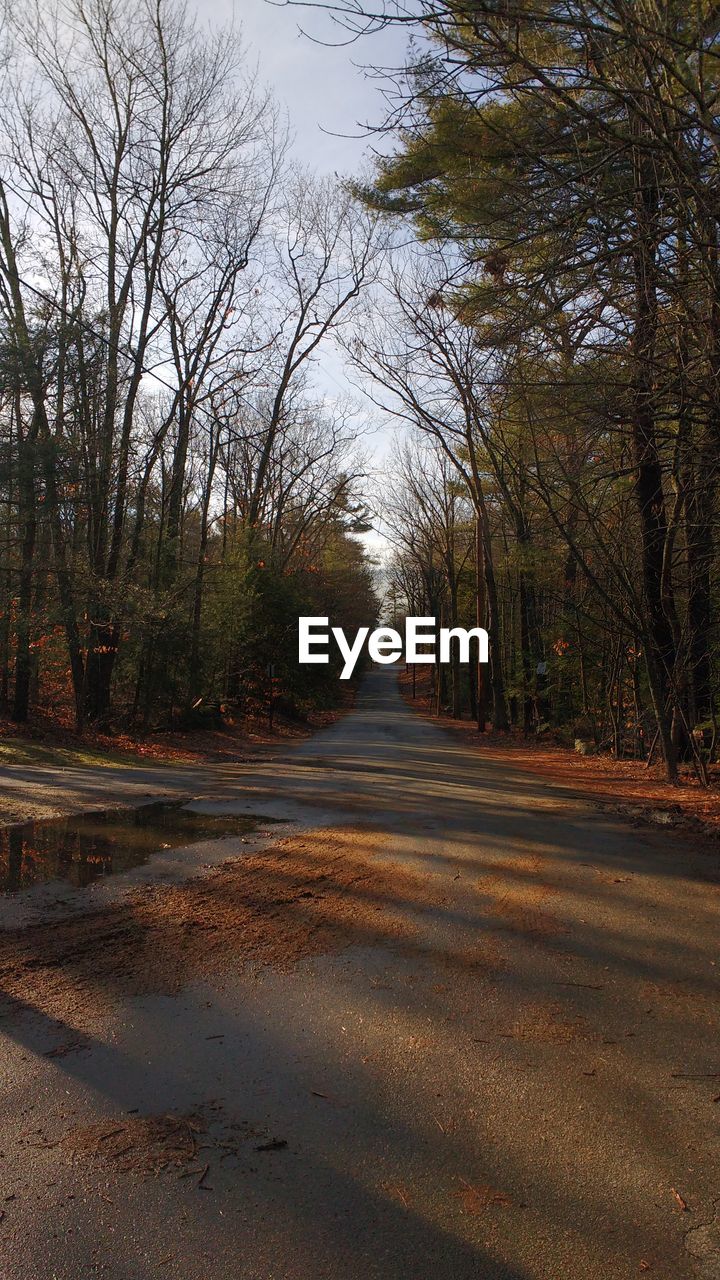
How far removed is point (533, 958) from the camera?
4.94 metres

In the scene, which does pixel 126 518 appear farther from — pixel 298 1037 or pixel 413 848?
pixel 298 1037

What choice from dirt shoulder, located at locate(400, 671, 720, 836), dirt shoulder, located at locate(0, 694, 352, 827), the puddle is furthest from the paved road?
dirt shoulder, located at locate(0, 694, 352, 827)

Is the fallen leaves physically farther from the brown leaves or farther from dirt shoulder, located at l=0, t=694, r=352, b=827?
dirt shoulder, located at l=0, t=694, r=352, b=827

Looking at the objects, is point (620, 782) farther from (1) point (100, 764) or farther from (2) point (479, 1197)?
(2) point (479, 1197)

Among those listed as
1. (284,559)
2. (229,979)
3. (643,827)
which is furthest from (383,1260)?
(284,559)

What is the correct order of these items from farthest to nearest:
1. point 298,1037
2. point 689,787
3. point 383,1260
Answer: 1. point 689,787
2. point 298,1037
3. point 383,1260

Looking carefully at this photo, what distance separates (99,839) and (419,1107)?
18.7 feet

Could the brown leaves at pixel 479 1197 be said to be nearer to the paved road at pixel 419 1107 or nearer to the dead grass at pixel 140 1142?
the paved road at pixel 419 1107

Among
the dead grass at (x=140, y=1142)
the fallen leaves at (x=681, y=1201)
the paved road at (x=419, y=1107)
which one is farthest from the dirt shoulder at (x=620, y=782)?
the dead grass at (x=140, y=1142)

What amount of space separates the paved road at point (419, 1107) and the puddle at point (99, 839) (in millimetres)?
2754

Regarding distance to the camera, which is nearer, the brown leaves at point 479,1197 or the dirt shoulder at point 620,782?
the brown leaves at point 479,1197

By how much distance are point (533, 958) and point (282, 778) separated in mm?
9659

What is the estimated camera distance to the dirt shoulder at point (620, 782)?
33.5ft

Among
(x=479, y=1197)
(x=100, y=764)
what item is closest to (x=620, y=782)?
(x=100, y=764)
